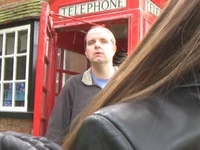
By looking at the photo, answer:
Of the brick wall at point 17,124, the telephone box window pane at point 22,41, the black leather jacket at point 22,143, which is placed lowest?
the brick wall at point 17,124

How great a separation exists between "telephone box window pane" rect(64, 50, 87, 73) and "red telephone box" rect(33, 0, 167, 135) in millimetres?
12

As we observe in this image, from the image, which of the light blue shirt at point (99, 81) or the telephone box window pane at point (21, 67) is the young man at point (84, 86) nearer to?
the light blue shirt at point (99, 81)

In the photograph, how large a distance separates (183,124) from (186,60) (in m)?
0.15

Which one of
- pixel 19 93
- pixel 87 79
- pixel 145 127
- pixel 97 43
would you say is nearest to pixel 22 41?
pixel 19 93

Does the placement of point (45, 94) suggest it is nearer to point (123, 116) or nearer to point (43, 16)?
point (43, 16)

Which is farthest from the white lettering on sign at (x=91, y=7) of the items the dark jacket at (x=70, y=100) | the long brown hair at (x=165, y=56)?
the long brown hair at (x=165, y=56)

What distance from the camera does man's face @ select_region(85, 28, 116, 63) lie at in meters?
2.94

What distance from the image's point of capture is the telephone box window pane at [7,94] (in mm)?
4957

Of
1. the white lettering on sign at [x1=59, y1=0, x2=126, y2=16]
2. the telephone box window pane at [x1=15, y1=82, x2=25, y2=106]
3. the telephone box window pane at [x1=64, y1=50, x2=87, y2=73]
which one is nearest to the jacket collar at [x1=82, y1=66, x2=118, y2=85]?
the white lettering on sign at [x1=59, y1=0, x2=126, y2=16]

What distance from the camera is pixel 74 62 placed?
4.43m

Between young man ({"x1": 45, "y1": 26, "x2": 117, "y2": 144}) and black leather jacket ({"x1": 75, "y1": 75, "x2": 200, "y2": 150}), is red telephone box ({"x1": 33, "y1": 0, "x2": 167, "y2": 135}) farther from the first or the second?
black leather jacket ({"x1": 75, "y1": 75, "x2": 200, "y2": 150})

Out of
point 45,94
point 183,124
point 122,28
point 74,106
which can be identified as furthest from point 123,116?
point 122,28

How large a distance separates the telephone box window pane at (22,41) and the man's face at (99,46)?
6.44 feet

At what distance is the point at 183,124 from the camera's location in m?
0.75
